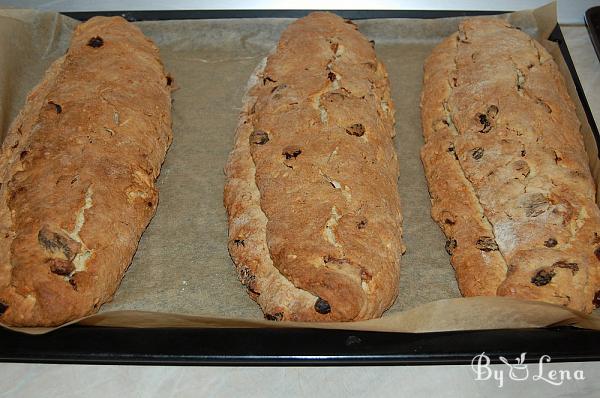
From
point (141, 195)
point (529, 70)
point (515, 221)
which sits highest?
point (529, 70)

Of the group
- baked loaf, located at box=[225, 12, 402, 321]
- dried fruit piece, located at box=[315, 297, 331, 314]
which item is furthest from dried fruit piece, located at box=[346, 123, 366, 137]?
dried fruit piece, located at box=[315, 297, 331, 314]

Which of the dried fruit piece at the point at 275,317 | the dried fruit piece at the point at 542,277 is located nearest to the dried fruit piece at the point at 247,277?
the dried fruit piece at the point at 275,317

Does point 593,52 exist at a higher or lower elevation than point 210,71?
higher

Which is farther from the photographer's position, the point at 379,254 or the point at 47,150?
the point at 47,150

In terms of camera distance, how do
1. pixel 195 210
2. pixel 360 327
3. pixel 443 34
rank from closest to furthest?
pixel 360 327 < pixel 195 210 < pixel 443 34

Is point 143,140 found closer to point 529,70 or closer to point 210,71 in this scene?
point 210,71


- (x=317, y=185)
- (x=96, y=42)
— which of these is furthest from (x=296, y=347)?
(x=96, y=42)

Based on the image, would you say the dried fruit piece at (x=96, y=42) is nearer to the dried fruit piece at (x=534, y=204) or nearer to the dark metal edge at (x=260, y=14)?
the dark metal edge at (x=260, y=14)

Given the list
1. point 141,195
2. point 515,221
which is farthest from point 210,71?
point 515,221
